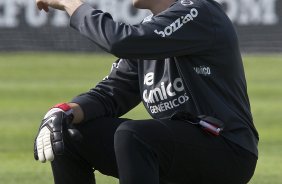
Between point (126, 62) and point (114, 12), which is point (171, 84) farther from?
point (114, 12)

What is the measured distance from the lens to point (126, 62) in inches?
227

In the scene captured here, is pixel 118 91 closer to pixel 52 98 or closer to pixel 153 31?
pixel 153 31

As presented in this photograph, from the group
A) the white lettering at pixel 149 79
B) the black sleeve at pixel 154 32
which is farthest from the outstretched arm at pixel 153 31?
the white lettering at pixel 149 79

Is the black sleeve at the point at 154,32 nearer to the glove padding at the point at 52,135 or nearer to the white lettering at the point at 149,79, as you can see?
the white lettering at the point at 149,79

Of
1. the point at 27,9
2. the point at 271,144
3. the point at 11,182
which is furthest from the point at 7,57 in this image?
the point at 11,182

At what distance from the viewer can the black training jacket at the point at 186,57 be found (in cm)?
514

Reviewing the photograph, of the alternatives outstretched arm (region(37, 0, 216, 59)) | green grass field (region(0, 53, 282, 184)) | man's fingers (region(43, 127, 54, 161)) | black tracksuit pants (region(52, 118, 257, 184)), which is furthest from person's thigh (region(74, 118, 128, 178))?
green grass field (region(0, 53, 282, 184))

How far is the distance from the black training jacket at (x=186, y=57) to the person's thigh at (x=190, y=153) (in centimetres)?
9

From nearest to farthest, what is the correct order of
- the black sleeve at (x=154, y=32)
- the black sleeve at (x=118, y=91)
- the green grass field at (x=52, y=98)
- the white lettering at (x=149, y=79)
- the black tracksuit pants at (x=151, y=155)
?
the black tracksuit pants at (x=151, y=155)
the black sleeve at (x=154, y=32)
the white lettering at (x=149, y=79)
the black sleeve at (x=118, y=91)
the green grass field at (x=52, y=98)

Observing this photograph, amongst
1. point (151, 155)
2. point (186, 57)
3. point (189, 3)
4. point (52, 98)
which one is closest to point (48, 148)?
point (151, 155)

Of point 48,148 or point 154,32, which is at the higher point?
point 154,32

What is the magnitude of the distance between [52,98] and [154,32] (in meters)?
8.70

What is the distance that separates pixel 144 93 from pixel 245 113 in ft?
1.79

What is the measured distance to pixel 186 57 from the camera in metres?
5.28
